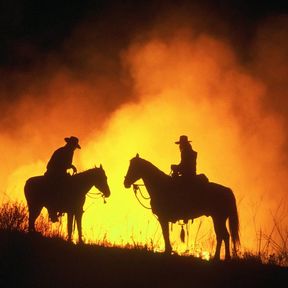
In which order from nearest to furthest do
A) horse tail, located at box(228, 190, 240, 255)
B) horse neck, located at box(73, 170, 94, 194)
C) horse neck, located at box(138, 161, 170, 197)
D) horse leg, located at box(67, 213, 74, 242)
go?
horse tail, located at box(228, 190, 240, 255) → horse neck, located at box(138, 161, 170, 197) → horse leg, located at box(67, 213, 74, 242) → horse neck, located at box(73, 170, 94, 194)

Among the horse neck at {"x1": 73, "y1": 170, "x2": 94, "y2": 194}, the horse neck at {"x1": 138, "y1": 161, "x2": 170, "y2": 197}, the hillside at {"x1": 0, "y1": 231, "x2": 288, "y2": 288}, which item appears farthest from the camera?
the horse neck at {"x1": 73, "y1": 170, "x2": 94, "y2": 194}

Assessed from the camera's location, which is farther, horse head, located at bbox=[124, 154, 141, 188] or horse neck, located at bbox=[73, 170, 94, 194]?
horse neck, located at bbox=[73, 170, 94, 194]

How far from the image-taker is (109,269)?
36.4 ft

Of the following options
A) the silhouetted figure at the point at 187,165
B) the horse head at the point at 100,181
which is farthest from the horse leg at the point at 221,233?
the horse head at the point at 100,181

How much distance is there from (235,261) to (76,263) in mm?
4034

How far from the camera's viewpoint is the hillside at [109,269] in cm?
1018

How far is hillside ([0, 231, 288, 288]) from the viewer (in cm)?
1018

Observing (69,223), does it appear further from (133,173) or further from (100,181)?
(133,173)

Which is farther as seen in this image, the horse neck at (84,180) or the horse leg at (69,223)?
the horse neck at (84,180)

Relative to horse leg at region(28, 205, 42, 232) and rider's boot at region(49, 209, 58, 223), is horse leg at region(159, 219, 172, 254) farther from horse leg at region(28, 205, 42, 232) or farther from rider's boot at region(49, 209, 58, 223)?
horse leg at region(28, 205, 42, 232)

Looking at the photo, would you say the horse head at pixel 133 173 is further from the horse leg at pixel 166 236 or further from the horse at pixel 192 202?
the horse leg at pixel 166 236

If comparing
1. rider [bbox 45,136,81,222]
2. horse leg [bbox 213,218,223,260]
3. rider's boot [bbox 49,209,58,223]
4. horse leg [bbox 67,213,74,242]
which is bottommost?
horse leg [bbox 213,218,223,260]

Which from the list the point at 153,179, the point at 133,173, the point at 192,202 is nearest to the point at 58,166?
the point at 133,173

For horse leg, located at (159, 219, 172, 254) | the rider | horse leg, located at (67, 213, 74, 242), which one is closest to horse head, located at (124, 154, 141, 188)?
horse leg, located at (159, 219, 172, 254)
